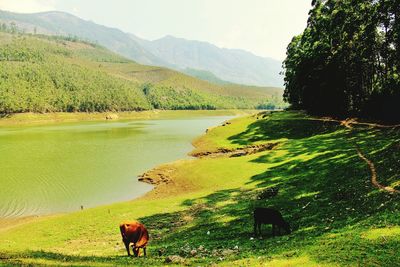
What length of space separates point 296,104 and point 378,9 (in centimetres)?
6812

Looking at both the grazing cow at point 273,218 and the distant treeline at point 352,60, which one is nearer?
the grazing cow at point 273,218

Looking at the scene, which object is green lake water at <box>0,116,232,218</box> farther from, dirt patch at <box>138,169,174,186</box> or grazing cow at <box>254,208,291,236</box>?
grazing cow at <box>254,208,291,236</box>

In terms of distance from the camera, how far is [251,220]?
2853 cm

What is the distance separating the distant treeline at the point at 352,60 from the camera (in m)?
63.2

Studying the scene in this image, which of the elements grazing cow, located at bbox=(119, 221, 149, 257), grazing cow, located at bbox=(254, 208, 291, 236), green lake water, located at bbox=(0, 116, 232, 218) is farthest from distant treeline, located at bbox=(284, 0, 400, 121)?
grazing cow, located at bbox=(119, 221, 149, 257)

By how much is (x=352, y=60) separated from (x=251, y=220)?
5787 cm

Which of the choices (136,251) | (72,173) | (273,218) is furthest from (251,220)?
(72,173)

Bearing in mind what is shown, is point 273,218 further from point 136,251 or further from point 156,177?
point 156,177

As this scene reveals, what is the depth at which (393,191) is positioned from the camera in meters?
25.7

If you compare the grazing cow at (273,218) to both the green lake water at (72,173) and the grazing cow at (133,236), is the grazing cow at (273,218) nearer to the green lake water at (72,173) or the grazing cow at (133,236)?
the grazing cow at (133,236)

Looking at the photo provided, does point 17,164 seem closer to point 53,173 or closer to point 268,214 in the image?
point 53,173

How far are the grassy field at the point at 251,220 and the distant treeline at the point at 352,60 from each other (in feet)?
44.9

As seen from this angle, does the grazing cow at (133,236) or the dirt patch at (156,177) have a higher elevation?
the grazing cow at (133,236)

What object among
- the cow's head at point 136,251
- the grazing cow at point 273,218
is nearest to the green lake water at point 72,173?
the cow's head at point 136,251
